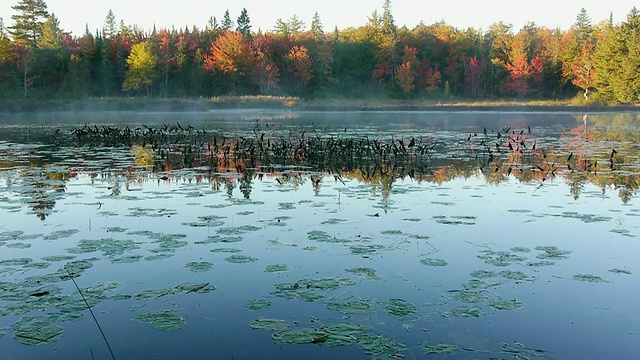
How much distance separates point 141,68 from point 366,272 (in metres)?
60.3

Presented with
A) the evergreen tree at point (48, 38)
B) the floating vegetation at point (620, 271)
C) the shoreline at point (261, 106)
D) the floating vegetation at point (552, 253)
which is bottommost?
the floating vegetation at point (620, 271)

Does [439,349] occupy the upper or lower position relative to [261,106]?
lower

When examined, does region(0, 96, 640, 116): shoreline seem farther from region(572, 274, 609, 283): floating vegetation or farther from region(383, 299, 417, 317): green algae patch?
region(383, 299, 417, 317): green algae patch

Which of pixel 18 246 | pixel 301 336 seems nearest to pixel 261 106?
pixel 18 246

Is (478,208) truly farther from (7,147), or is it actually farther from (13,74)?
(13,74)

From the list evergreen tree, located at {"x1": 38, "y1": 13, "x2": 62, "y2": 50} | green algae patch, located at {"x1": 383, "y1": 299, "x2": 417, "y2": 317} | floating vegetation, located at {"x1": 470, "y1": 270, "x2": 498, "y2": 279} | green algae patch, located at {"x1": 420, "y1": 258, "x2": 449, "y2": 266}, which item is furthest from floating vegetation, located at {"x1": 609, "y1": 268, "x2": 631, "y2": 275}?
evergreen tree, located at {"x1": 38, "y1": 13, "x2": 62, "y2": 50}

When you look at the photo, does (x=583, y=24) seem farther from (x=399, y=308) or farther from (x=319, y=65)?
(x=399, y=308)

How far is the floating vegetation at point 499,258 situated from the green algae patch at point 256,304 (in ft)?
8.81

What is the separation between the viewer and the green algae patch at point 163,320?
182 inches

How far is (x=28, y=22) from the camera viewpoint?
2940 inches

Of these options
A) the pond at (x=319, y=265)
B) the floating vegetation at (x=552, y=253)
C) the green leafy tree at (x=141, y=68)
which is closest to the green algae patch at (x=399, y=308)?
the pond at (x=319, y=265)

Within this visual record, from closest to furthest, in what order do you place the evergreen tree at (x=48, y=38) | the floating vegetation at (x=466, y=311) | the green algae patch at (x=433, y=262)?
→ the floating vegetation at (x=466, y=311) → the green algae patch at (x=433, y=262) → the evergreen tree at (x=48, y=38)

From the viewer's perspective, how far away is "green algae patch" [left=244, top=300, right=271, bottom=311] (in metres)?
5.01

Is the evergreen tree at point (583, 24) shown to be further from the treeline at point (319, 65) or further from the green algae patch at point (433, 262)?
the green algae patch at point (433, 262)
